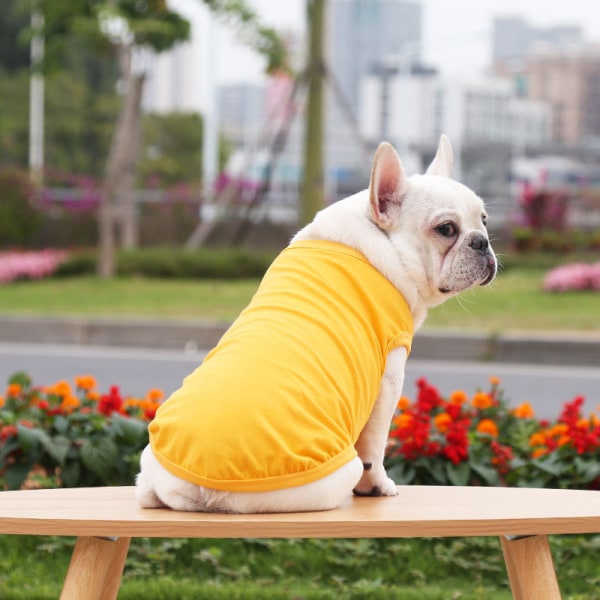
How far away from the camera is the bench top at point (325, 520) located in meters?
2.49

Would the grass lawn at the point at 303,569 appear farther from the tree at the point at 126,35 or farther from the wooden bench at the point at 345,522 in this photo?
the tree at the point at 126,35

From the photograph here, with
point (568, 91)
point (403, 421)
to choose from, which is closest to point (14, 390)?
point (403, 421)

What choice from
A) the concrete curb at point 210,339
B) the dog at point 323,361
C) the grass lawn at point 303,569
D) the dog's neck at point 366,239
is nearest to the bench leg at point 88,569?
the dog at point 323,361

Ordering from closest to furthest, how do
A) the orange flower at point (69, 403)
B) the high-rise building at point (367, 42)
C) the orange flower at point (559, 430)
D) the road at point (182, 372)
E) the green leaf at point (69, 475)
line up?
1. the green leaf at point (69, 475)
2. the orange flower at point (559, 430)
3. the orange flower at point (69, 403)
4. the road at point (182, 372)
5. the high-rise building at point (367, 42)

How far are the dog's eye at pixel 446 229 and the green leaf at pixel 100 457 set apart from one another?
1996 mm

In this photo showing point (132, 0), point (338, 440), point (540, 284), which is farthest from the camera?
point (132, 0)

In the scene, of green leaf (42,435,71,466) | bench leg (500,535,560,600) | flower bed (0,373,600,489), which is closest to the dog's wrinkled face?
bench leg (500,535,560,600)

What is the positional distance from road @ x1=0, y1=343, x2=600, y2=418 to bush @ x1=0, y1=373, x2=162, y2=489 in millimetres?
3591

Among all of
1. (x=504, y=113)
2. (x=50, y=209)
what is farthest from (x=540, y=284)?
(x=504, y=113)

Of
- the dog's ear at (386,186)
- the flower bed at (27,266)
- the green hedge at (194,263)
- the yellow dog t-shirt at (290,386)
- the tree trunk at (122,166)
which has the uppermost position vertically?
the dog's ear at (386,186)

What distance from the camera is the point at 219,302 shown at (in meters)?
12.7

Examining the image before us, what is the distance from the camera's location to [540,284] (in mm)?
14594

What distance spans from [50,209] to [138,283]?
5.71 metres

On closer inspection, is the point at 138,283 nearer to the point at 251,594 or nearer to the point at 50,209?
the point at 50,209
